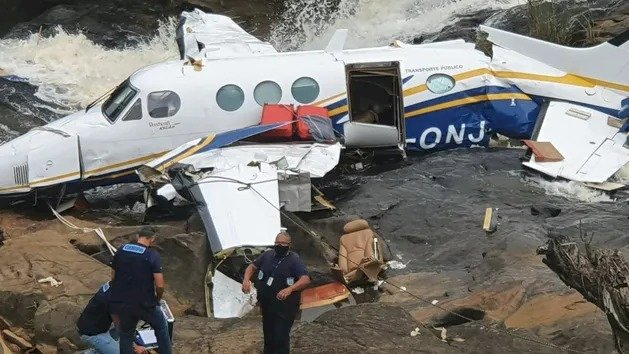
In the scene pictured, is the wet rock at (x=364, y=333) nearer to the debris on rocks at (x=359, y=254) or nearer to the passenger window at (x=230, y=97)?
the debris on rocks at (x=359, y=254)

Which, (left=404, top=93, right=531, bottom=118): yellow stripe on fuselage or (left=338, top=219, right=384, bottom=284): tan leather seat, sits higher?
(left=404, top=93, right=531, bottom=118): yellow stripe on fuselage

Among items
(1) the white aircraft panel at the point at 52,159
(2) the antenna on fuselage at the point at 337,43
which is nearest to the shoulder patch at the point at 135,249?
(1) the white aircraft panel at the point at 52,159

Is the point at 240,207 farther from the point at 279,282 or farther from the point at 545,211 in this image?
the point at 545,211

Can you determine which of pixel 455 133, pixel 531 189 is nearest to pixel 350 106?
pixel 455 133

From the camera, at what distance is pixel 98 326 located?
7.74m

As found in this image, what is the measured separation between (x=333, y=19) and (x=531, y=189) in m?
13.1

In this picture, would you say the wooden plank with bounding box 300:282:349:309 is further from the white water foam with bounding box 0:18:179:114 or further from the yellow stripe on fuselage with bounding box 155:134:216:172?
the white water foam with bounding box 0:18:179:114

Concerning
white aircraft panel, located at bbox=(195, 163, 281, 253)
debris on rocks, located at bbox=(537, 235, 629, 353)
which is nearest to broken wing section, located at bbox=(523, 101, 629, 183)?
white aircraft panel, located at bbox=(195, 163, 281, 253)

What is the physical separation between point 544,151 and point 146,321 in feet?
31.7

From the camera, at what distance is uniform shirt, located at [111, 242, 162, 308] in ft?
24.5

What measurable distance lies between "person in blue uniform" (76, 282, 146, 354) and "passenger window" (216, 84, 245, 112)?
776 cm

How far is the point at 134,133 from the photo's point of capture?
14.8m

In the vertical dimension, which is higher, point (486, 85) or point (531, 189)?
point (486, 85)

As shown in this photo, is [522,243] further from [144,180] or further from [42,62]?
[42,62]
